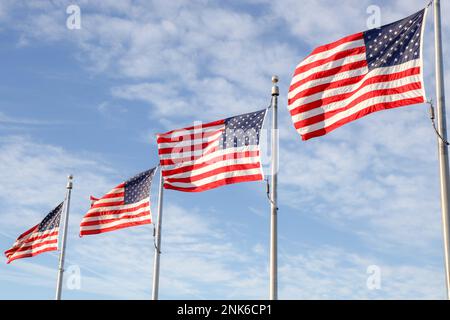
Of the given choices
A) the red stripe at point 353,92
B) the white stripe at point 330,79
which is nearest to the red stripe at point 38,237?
the white stripe at point 330,79

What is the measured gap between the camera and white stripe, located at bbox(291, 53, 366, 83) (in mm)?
18766

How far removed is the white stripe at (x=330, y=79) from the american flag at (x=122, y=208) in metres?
10.2

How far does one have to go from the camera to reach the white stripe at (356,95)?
17125 millimetres

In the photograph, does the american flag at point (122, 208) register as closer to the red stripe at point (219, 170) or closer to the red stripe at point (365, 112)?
the red stripe at point (219, 170)

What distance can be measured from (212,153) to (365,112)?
6.86 m

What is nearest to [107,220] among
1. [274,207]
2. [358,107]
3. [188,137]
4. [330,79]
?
[188,137]

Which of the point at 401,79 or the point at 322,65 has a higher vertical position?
the point at 322,65

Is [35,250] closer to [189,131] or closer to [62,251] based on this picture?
[62,251]

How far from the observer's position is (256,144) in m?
21.9

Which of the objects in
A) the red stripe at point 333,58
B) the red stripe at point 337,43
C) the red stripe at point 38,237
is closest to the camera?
the red stripe at point 333,58

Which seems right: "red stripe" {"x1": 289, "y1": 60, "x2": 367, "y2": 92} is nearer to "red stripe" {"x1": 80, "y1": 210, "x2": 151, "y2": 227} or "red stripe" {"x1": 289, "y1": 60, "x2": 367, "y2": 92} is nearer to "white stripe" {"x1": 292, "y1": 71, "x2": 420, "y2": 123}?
"white stripe" {"x1": 292, "y1": 71, "x2": 420, "y2": 123}
